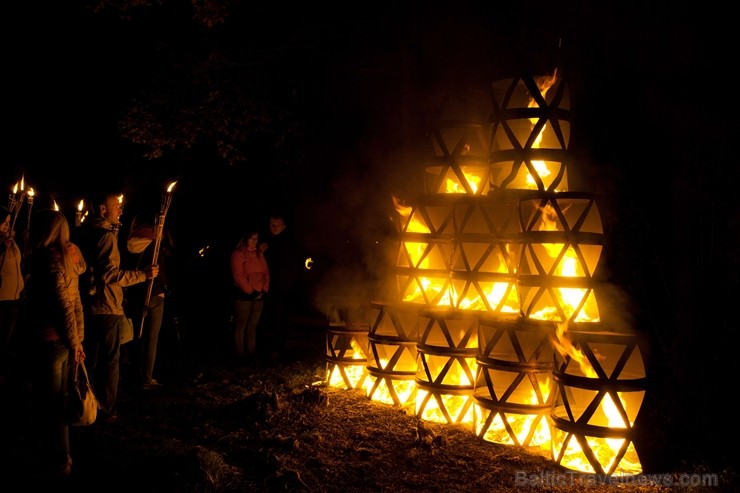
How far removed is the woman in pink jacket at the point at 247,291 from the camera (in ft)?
32.2

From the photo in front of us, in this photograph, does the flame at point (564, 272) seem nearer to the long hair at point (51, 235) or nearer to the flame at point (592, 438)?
the flame at point (592, 438)

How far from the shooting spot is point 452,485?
475 cm

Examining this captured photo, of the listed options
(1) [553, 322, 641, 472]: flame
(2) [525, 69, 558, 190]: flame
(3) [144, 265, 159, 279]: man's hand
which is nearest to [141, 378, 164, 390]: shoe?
(3) [144, 265, 159, 279]: man's hand

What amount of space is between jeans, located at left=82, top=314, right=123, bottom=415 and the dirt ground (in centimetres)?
48

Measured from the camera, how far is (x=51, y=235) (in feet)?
15.8

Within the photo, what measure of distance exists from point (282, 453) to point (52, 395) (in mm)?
2020

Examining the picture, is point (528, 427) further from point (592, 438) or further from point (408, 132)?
point (408, 132)

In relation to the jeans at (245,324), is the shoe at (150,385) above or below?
below

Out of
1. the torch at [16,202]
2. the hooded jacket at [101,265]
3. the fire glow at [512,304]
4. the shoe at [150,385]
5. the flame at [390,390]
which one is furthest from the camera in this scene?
the torch at [16,202]

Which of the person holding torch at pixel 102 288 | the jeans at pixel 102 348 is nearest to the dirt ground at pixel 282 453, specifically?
the jeans at pixel 102 348

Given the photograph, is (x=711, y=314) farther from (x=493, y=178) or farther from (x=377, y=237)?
(x=377, y=237)

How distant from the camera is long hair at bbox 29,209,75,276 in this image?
479cm

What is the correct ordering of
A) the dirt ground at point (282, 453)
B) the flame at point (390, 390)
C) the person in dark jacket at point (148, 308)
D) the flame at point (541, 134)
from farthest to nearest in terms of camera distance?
the person in dark jacket at point (148, 308), the flame at point (390, 390), the flame at point (541, 134), the dirt ground at point (282, 453)

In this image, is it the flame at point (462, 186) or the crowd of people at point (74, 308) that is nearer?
the crowd of people at point (74, 308)
